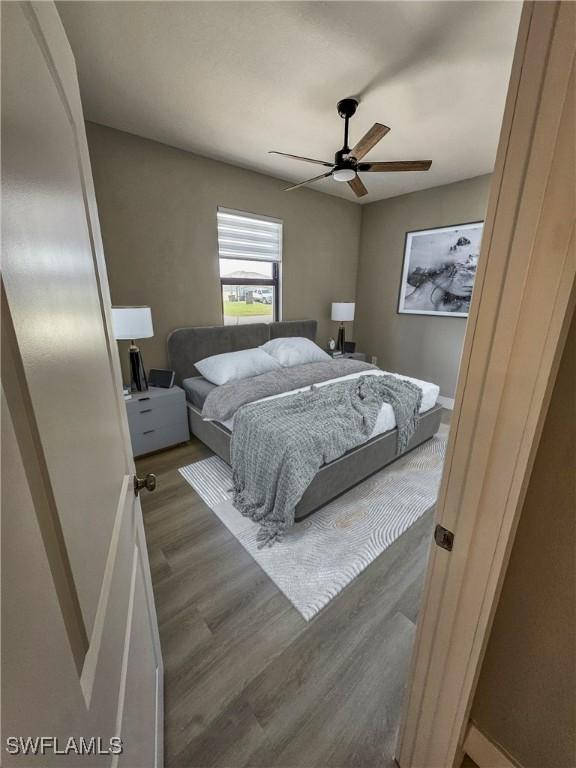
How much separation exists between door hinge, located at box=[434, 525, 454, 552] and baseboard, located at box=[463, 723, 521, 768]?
78 cm

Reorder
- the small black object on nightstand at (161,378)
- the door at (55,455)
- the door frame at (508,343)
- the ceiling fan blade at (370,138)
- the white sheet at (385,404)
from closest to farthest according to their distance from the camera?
→ the door at (55,455) → the door frame at (508,343) → the ceiling fan blade at (370,138) → the white sheet at (385,404) → the small black object on nightstand at (161,378)

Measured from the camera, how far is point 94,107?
7.02 ft

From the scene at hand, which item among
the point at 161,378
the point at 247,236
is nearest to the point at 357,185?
the point at 247,236

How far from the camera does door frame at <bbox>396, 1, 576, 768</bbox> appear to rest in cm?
47

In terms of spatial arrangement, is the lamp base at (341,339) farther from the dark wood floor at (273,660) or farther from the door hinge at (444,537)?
the door hinge at (444,537)

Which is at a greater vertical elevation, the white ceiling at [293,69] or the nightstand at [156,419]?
the white ceiling at [293,69]

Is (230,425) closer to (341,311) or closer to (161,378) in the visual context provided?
(161,378)

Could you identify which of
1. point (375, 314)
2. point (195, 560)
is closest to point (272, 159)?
point (375, 314)

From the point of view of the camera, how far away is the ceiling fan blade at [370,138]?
5.82ft

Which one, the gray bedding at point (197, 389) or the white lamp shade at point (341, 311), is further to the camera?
the white lamp shade at point (341, 311)

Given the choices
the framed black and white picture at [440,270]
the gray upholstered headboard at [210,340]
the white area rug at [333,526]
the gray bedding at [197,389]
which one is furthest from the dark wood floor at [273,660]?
the framed black and white picture at [440,270]

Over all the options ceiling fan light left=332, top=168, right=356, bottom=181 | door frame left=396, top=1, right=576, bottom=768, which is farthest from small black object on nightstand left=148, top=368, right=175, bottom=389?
door frame left=396, top=1, right=576, bottom=768

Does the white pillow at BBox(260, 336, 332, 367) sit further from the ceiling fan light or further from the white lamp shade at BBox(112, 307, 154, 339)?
the ceiling fan light

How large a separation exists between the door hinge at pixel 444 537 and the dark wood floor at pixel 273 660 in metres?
0.89
